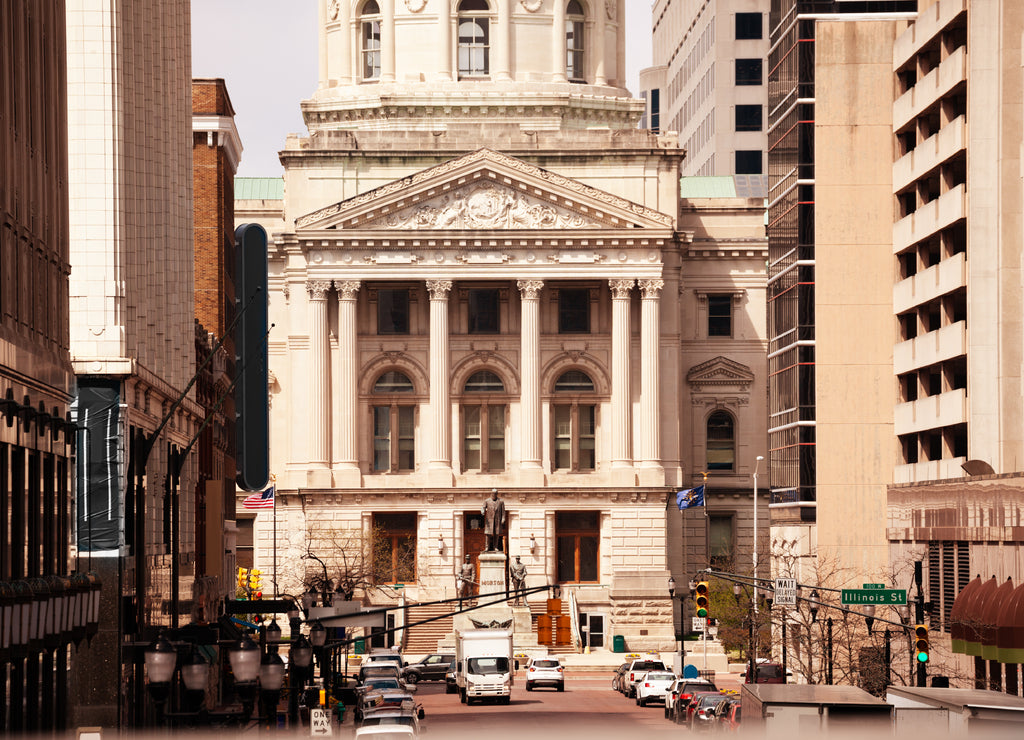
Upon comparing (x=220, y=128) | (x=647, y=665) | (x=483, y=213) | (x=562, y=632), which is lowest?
(x=562, y=632)

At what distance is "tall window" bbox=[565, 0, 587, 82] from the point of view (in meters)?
132

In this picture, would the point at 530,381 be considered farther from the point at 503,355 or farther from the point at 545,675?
the point at 545,675

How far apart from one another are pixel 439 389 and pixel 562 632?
65.6 ft

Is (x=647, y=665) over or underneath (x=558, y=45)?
underneath

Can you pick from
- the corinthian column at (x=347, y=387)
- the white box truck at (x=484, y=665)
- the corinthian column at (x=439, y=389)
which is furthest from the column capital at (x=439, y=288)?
the white box truck at (x=484, y=665)

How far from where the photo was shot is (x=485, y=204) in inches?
4592

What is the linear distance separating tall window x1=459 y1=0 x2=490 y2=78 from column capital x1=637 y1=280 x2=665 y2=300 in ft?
65.1

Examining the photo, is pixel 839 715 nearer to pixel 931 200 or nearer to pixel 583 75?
pixel 931 200

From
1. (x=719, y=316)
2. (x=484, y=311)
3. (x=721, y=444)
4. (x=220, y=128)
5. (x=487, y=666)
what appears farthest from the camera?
(x=719, y=316)

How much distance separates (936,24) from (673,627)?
1830 inches

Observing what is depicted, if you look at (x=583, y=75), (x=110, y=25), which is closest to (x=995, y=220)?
(x=110, y=25)

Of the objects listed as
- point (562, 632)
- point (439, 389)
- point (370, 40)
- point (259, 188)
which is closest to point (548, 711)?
point (562, 632)

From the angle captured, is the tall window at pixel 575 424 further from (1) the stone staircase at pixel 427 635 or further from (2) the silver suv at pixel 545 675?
(2) the silver suv at pixel 545 675

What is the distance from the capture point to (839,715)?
34.4 meters
